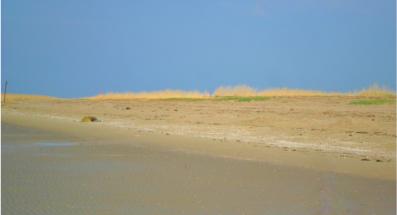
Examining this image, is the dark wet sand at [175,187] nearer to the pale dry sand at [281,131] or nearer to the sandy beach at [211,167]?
the sandy beach at [211,167]

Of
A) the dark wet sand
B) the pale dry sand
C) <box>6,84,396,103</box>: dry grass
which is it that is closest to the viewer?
the dark wet sand

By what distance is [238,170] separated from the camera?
6.88 metres

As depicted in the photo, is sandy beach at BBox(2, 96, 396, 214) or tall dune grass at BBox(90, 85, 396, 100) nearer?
sandy beach at BBox(2, 96, 396, 214)

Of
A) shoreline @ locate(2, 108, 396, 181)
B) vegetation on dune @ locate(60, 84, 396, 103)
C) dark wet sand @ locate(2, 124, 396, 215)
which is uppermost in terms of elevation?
vegetation on dune @ locate(60, 84, 396, 103)

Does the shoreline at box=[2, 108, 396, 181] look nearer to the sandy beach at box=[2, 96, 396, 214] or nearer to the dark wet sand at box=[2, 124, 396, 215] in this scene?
the sandy beach at box=[2, 96, 396, 214]

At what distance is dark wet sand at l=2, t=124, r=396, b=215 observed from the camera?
15.6 feet

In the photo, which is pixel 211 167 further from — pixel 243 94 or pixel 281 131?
pixel 243 94

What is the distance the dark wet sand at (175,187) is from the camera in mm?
4758

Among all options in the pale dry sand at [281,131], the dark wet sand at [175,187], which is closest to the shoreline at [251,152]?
the pale dry sand at [281,131]

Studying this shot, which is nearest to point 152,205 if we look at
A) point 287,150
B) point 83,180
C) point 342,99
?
point 83,180

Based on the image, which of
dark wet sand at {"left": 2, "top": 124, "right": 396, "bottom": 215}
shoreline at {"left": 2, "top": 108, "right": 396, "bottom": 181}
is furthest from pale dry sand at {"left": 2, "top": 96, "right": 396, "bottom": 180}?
dark wet sand at {"left": 2, "top": 124, "right": 396, "bottom": 215}

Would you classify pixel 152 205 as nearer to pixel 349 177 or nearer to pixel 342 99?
pixel 349 177

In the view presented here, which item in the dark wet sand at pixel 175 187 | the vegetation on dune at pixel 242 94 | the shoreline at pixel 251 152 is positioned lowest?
the dark wet sand at pixel 175 187

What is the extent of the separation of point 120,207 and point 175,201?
56 centimetres
